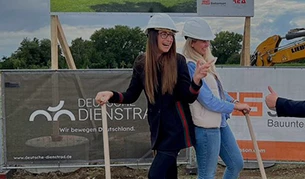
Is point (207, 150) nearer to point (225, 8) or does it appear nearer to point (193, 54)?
point (193, 54)

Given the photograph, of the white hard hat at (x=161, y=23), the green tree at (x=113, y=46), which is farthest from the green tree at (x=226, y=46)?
the white hard hat at (x=161, y=23)

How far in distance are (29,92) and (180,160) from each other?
2.36 metres

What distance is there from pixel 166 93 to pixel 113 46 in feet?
71.3

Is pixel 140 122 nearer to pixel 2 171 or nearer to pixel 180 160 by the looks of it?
pixel 180 160

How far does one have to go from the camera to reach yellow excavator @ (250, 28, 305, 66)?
10037 mm

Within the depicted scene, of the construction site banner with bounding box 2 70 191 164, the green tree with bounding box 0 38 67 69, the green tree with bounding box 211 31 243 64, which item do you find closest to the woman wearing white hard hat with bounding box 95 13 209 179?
the construction site banner with bounding box 2 70 191 164

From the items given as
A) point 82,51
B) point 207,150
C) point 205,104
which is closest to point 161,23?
point 205,104

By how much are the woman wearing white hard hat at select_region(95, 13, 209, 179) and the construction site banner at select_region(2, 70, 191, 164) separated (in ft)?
8.10

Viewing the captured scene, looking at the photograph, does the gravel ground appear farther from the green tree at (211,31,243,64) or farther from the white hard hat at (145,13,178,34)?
the green tree at (211,31,243,64)

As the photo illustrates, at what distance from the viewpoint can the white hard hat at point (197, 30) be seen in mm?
3156

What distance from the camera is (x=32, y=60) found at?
34.0 m

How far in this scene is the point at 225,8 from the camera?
22.6 feet

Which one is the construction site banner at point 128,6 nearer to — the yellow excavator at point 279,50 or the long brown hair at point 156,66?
the long brown hair at point 156,66

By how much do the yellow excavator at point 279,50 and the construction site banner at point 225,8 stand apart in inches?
131
